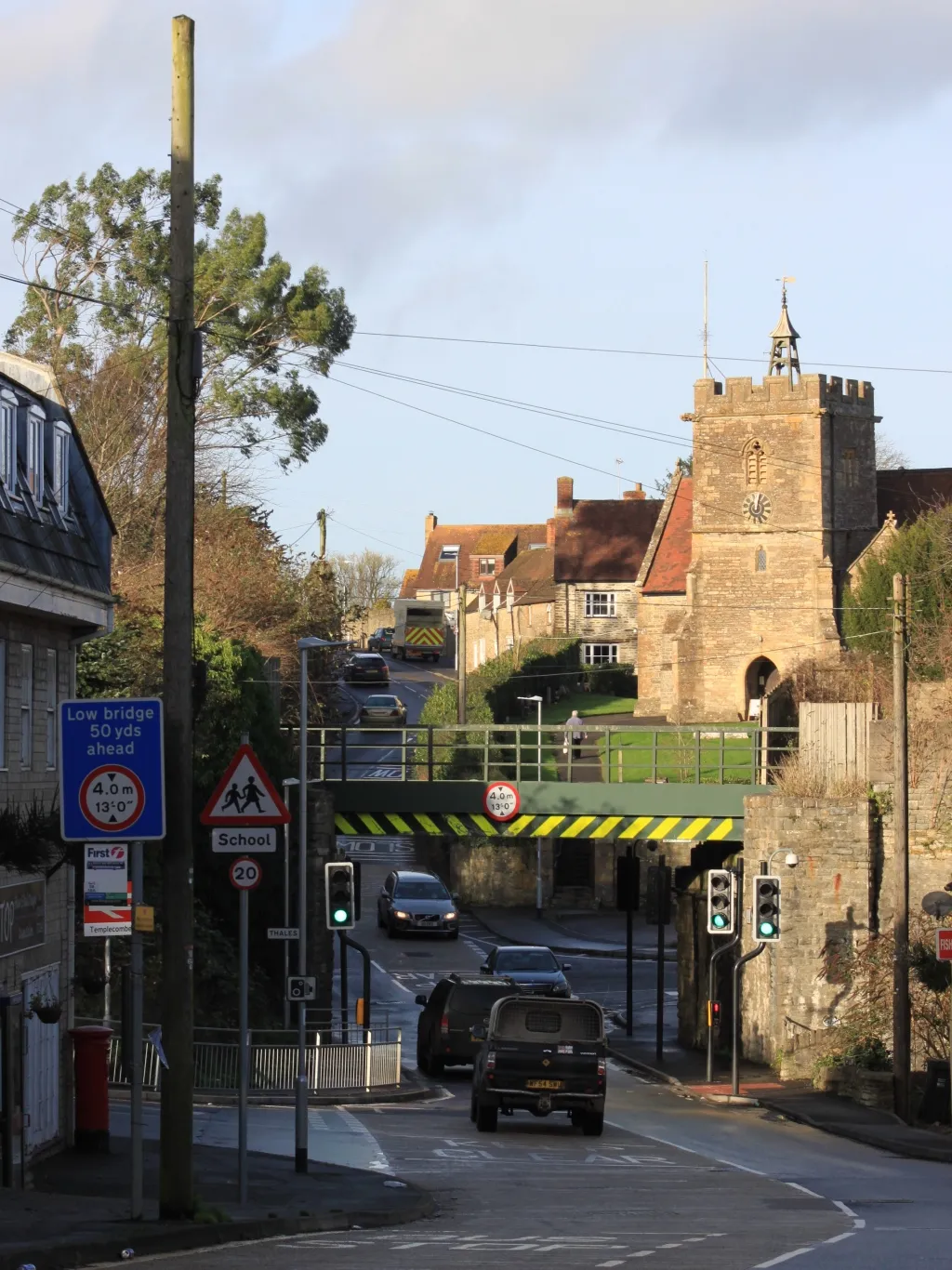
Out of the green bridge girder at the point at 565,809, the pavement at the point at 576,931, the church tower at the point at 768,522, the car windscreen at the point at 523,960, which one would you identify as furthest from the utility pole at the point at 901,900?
the church tower at the point at 768,522

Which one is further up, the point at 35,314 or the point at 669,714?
the point at 35,314

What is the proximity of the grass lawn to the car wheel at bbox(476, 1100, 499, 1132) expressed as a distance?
5247 cm

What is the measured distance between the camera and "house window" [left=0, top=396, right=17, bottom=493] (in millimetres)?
18422

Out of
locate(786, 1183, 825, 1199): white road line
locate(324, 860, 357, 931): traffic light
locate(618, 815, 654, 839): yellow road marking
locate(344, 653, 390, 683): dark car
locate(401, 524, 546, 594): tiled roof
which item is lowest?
locate(786, 1183, 825, 1199): white road line

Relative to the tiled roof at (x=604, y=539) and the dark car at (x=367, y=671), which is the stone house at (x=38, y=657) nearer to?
the dark car at (x=367, y=671)

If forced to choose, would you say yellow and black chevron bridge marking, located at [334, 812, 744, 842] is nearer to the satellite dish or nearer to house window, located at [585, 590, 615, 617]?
the satellite dish

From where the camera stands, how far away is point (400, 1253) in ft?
44.4

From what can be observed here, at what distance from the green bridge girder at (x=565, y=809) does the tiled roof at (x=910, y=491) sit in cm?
4334

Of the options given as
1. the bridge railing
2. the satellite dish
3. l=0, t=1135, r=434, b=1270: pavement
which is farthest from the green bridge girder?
l=0, t=1135, r=434, b=1270: pavement

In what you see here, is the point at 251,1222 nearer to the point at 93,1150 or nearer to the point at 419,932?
the point at 93,1150

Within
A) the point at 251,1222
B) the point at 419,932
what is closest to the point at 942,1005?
the point at 251,1222

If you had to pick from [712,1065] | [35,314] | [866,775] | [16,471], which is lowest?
[712,1065]

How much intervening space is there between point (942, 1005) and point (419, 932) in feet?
87.9

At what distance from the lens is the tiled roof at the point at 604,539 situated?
317 feet
